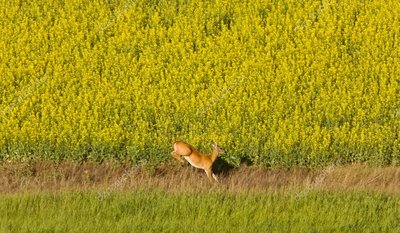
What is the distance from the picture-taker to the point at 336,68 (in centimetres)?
1448

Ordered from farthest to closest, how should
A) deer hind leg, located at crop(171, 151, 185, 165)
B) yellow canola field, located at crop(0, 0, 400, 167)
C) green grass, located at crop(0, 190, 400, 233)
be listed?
yellow canola field, located at crop(0, 0, 400, 167) < deer hind leg, located at crop(171, 151, 185, 165) < green grass, located at crop(0, 190, 400, 233)

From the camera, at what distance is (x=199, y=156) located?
12.2 metres

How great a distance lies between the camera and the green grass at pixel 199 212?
9.84 meters

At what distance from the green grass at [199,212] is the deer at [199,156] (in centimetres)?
94

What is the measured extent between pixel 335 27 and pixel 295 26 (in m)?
0.68

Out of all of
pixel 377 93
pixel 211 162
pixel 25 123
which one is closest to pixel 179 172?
pixel 211 162

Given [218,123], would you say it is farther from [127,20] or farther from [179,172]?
[127,20]

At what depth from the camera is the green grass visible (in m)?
9.84

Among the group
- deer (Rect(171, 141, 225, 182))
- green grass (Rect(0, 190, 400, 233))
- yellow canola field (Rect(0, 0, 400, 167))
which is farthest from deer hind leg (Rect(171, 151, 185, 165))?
green grass (Rect(0, 190, 400, 233))

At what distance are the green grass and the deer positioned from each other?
3.10 feet

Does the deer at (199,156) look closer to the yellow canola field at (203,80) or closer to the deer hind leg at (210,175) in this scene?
the deer hind leg at (210,175)

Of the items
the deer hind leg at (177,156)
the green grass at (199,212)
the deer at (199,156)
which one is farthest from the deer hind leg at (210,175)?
the green grass at (199,212)

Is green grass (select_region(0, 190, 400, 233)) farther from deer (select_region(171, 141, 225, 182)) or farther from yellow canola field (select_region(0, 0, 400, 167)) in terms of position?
yellow canola field (select_region(0, 0, 400, 167))

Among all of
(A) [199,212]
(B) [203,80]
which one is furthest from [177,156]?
(A) [199,212]
